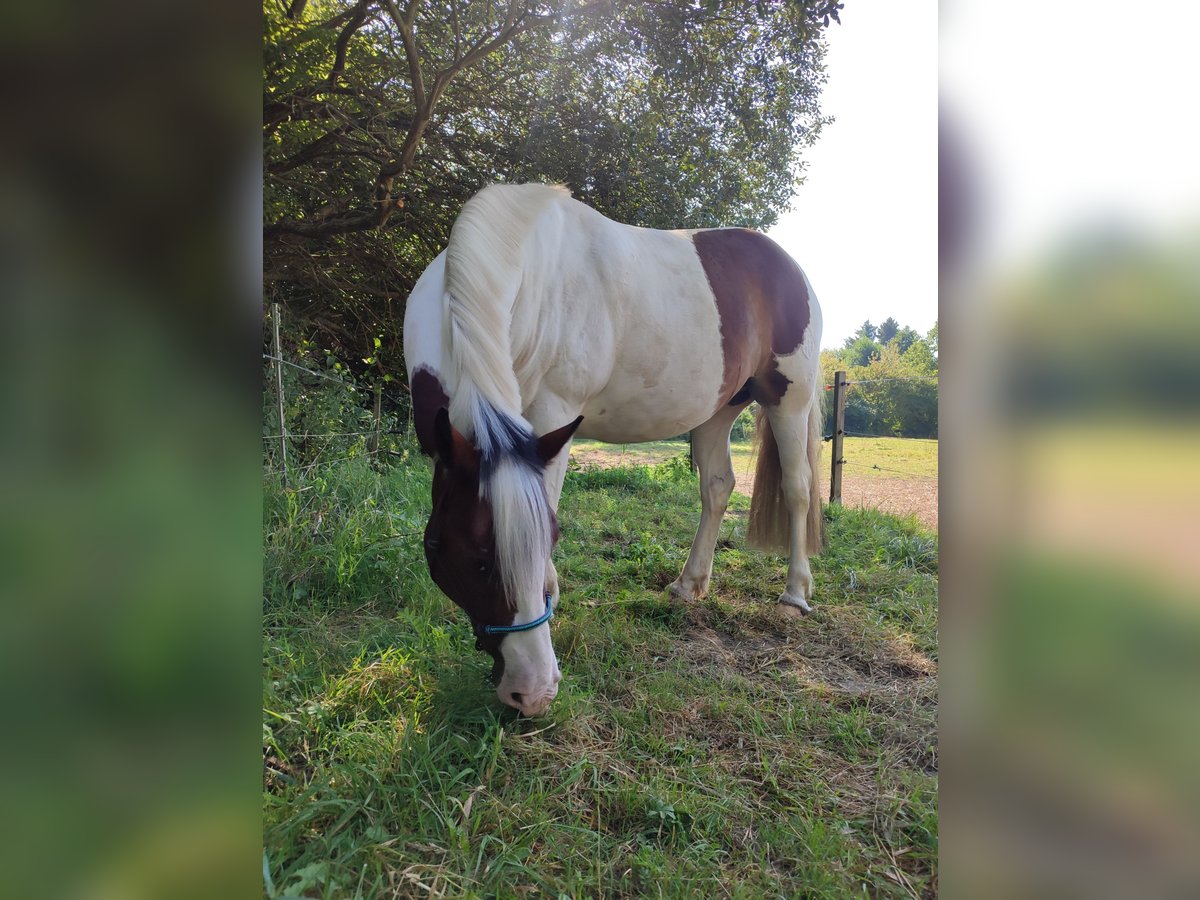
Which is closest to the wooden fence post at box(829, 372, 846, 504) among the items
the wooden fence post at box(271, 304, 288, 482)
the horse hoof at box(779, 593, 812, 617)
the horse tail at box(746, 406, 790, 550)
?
the horse tail at box(746, 406, 790, 550)

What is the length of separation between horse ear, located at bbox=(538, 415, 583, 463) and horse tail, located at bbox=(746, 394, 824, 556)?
2.11m

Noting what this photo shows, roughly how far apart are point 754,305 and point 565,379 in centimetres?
137

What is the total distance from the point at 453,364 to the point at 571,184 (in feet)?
12.6

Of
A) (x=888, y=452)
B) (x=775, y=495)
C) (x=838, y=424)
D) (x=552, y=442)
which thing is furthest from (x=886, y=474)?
(x=552, y=442)

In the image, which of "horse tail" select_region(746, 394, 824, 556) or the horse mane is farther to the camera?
"horse tail" select_region(746, 394, 824, 556)

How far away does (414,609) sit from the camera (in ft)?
8.29

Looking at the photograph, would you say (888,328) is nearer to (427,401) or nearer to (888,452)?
(888,452)

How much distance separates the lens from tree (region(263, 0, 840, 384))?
3.34 metres

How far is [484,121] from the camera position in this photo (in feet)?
15.3
